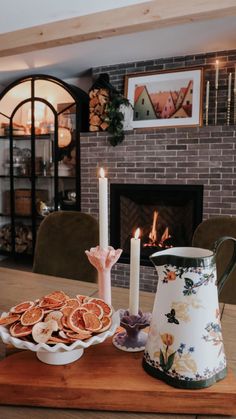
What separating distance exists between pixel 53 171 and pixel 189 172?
1584 millimetres

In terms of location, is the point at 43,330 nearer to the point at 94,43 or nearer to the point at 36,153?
the point at 94,43

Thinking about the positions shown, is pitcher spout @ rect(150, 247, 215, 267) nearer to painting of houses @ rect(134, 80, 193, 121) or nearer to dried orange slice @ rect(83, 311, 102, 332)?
dried orange slice @ rect(83, 311, 102, 332)

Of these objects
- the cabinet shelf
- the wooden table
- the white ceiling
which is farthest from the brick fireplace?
the wooden table

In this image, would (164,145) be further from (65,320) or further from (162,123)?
(65,320)

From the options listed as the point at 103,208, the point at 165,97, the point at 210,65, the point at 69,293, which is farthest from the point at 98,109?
the point at 103,208

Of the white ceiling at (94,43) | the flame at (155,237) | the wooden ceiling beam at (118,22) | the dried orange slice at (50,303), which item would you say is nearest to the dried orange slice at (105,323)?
the dried orange slice at (50,303)

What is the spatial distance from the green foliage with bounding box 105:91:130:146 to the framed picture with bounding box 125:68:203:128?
0.56 ft

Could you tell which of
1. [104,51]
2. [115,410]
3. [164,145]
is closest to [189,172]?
[164,145]

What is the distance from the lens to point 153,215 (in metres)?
3.49

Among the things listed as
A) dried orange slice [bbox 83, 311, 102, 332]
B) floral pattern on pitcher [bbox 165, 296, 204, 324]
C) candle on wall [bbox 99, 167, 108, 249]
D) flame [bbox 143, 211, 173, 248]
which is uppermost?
candle on wall [bbox 99, 167, 108, 249]

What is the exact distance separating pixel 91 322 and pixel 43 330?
0.10 metres

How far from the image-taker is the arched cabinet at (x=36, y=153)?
379 cm

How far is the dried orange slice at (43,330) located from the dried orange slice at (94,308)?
0.09 m

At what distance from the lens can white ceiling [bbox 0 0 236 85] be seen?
2.22 metres
